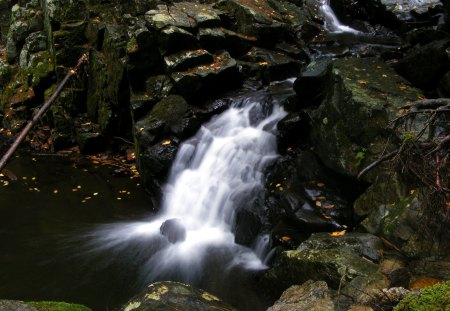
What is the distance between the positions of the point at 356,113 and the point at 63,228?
6.88 metres

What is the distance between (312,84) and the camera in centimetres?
884

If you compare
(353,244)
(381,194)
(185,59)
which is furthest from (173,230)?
(185,59)

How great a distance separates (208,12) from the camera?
38.7ft

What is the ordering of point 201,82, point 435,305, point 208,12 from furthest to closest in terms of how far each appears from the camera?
point 208,12 < point 201,82 < point 435,305

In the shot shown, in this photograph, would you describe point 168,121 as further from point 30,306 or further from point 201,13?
point 30,306

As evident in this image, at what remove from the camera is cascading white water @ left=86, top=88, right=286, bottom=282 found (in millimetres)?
7414

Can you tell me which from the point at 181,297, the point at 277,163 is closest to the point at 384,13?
the point at 277,163

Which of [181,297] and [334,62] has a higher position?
[334,62]

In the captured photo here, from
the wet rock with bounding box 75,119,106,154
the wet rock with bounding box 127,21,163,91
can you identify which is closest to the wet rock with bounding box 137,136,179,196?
the wet rock with bounding box 127,21,163,91

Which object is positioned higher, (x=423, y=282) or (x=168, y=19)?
(x=168, y=19)

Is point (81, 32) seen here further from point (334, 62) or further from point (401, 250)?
point (401, 250)

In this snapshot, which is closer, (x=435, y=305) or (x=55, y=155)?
(x=435, y=305)

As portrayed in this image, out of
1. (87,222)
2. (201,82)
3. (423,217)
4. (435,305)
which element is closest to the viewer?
(435,305)

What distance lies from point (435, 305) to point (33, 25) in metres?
15.6
